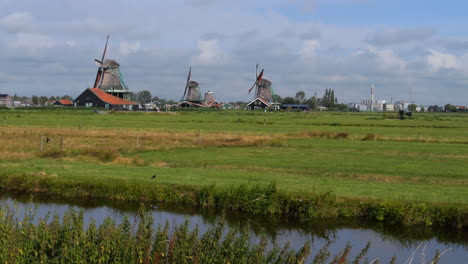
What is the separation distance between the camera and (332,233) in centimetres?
1859

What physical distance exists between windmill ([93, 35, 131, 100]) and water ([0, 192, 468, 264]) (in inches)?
5315

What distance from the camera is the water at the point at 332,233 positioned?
16.9 meters

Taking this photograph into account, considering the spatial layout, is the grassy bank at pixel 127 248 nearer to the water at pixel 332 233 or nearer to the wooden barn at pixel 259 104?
the water at pixel 332 233

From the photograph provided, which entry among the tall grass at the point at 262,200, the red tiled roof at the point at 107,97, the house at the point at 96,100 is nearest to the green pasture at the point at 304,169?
the tall grass at the point at 262,200

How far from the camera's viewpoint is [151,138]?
46406 millimetres

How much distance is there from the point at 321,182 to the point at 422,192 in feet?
14.5

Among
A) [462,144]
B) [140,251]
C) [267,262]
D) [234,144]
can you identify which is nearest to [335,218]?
[267,262]

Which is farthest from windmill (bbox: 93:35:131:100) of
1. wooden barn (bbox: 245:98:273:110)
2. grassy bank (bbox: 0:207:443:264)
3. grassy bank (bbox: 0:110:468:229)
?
grassy bank (bbox: 0:207:443:264)

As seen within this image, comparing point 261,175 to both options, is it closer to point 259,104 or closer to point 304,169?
point 304,169

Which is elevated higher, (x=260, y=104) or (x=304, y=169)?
(x=260, y=104)

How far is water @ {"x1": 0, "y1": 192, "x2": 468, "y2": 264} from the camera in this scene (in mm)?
16859

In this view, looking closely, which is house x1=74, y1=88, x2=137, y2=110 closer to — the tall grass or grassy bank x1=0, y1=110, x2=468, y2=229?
grassy bank x1=0, y1=110, x2=468, y2=229

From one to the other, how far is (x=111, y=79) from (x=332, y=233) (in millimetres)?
141473

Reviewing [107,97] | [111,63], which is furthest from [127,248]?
[111,63]
